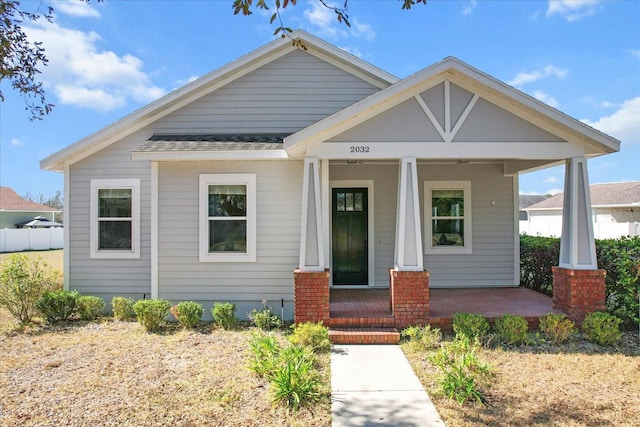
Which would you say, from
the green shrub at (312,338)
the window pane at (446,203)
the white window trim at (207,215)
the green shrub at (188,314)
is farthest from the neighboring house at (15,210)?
the green shrub at (312,338)

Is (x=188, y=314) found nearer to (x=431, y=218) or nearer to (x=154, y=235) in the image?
(x=154, y=235)

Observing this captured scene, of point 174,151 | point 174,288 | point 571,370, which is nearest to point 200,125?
point 174,151

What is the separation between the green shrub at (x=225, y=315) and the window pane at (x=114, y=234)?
2792 mm

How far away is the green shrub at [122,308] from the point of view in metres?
8.07

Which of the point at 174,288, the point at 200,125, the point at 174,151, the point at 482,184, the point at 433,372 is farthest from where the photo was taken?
the point at 482,184

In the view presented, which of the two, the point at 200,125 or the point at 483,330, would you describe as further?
the point at 200,125

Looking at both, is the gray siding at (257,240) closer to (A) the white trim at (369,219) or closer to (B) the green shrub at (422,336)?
(A) the white trim at (369,219)

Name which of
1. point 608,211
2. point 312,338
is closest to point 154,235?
point 312,338

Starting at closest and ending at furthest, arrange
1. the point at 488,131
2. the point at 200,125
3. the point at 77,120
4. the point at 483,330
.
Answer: the point at 483,330 → the point at 488,131 → the point at 200,125 → the point at 77,120

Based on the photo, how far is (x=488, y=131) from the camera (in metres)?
6.88

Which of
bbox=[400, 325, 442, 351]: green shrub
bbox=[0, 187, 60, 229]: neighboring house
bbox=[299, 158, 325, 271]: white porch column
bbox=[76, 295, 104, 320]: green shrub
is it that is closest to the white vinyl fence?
bbox=[0, 187, 60, 229]: neighboring house

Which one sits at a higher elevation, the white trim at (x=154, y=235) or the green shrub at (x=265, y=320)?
the white trim at (x=154, y=235)

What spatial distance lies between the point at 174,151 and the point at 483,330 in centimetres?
625

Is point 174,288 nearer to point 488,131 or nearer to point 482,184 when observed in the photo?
point 488,131
